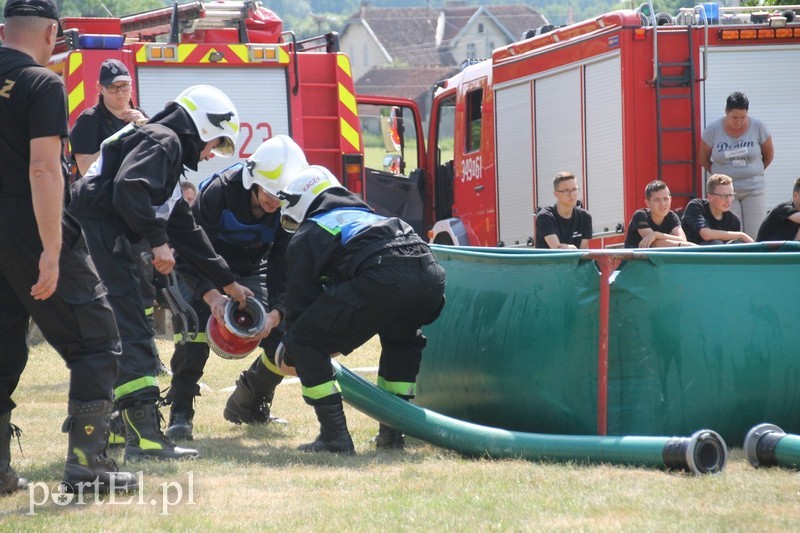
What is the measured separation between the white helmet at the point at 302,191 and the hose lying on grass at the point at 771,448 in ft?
7.88

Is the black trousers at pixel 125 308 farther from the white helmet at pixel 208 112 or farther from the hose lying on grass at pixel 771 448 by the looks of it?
the hose lying on grass at pixel 771 448

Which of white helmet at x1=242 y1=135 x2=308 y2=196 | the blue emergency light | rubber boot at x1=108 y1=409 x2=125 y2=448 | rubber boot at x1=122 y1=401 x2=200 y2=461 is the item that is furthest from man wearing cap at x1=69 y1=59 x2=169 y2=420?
the blue emergency light

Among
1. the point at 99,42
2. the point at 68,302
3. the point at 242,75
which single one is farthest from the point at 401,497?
the point at 242,75

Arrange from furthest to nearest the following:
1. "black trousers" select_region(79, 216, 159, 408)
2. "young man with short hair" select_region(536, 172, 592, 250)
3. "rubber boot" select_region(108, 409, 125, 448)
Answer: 1. "young man with short hair" select_region(536, 172, 592, 250)
2. "rubber boot" select_region(108, 409, 125, 448)
3. "black trousers" select_region(79, 216, 159, 408)

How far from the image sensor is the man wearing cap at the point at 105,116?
27.1ft

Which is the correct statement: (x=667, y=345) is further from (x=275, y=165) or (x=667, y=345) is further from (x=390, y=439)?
(x=275, y=165)

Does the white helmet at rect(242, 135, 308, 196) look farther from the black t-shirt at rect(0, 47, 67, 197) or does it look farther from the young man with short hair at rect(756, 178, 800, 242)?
the young man with short hair at rect(756, 178, 800, 242)

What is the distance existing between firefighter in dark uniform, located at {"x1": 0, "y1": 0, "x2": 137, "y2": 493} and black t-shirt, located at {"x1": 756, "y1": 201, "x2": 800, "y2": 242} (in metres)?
6.04

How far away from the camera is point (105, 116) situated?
27.6 feet

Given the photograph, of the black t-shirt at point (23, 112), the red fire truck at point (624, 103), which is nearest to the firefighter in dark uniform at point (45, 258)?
the black t-shirt at point (23, 112)

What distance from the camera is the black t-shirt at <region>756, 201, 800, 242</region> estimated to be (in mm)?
9422

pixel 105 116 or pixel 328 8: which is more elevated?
pixel 328 8

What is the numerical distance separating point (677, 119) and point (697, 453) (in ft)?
19.2

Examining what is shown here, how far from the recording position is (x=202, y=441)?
6750mm
